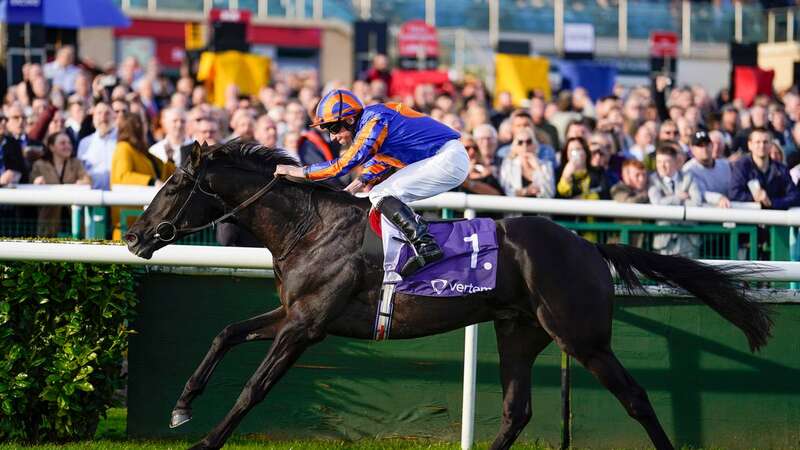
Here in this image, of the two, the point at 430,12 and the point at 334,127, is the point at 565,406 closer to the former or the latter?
the point at 334,127

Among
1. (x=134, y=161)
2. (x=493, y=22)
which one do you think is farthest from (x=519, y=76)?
(x=493, y=22)

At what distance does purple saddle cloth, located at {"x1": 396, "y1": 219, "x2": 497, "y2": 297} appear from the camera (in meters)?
5.91

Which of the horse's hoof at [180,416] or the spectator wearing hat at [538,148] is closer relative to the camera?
the horse's hoof at [180,416]

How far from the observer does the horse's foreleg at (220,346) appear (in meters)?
5.88

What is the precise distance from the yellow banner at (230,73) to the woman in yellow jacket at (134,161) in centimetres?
548

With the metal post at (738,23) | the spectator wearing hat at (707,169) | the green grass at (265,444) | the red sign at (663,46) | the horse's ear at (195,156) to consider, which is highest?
the metal post at (738,23)

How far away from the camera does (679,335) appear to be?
6.51m

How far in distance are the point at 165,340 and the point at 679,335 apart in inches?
101

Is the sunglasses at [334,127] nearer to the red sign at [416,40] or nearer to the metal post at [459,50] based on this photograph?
the red sign at [416,40]

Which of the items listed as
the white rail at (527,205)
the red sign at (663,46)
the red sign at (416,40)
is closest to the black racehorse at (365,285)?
the white rail at (527,205)

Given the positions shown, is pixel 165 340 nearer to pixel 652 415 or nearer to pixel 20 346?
pixel 20 346

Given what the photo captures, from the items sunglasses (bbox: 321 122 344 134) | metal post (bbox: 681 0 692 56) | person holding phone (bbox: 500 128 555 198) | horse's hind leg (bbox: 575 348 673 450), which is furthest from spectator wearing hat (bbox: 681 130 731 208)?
metal post (bbox: 681 0 692 56)

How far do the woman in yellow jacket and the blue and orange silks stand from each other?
303cm

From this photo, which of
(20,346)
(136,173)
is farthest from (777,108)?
(20,346)
